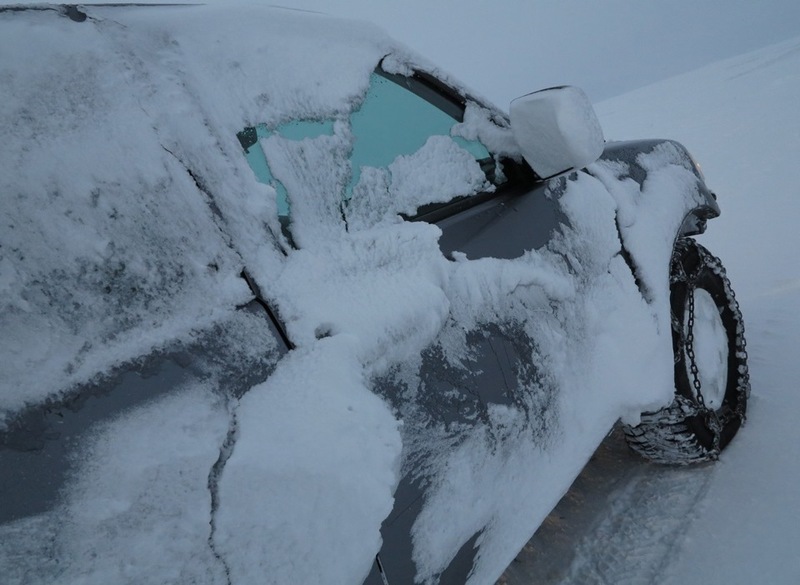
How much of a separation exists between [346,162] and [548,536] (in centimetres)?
154

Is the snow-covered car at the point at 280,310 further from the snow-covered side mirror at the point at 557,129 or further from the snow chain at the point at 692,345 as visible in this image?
the snow chain at the point at 692,345

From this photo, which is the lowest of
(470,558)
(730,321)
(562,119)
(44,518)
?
(470,558)

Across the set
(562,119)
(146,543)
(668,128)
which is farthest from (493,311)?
(668,128)

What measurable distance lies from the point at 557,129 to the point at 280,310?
95 centimetres

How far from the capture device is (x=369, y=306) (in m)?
1.01

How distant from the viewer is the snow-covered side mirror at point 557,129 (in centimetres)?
137

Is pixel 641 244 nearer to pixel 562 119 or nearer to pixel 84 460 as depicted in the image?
pixel 562 119

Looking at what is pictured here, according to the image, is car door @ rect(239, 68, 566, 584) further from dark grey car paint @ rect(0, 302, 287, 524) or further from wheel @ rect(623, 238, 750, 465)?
wheel @ rect(623, 238, 750, 465)

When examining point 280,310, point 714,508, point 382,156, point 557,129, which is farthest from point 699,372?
point 280,310

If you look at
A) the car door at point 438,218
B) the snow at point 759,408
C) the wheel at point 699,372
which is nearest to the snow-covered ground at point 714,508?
the snow at point 759,408

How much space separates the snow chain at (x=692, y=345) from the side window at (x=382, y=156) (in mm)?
933

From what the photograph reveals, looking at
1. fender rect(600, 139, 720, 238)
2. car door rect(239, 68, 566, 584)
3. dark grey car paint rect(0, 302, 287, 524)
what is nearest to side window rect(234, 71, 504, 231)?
car door rect(239, 68, 566, 584)

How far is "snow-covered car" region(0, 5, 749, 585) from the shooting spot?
2.32 ft

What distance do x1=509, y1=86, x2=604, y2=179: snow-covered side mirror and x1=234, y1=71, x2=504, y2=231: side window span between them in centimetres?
15
